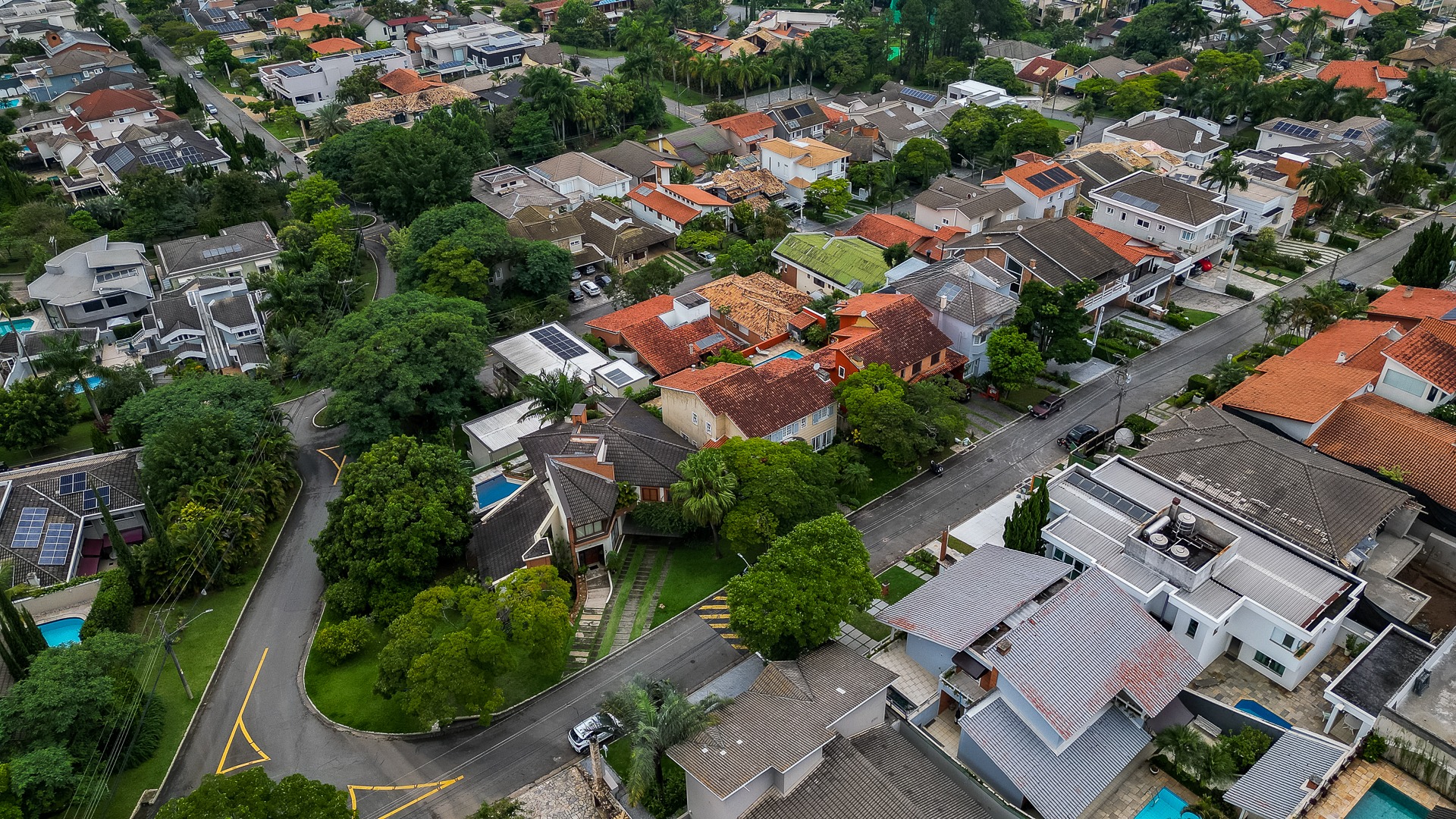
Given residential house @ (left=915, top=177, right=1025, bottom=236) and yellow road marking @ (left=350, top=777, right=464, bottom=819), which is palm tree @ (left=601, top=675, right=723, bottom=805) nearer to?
yellow road marking @ (left=350, top=777, right=464, bottom=819)

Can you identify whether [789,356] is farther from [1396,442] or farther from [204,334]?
[204,334]

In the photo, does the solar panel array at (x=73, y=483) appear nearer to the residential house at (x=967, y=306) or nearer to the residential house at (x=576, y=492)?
the residential house at (x=576, y=492)

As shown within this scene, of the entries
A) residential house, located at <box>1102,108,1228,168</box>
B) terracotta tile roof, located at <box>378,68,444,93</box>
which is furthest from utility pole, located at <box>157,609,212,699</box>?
residential house, located at <box>1102,108,1228,168</box>

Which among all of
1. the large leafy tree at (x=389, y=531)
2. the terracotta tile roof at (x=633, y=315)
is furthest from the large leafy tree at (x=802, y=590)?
the terracotta tile roof at (x=633, y=315)

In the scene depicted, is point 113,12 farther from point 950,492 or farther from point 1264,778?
point 1264,778

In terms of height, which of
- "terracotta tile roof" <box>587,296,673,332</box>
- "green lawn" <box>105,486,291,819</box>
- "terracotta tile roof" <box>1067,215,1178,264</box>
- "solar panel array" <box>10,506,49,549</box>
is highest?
"terracotta tile roof" <box>1067,215,1178,264</box>

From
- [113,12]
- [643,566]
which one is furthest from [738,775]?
[113,12]
